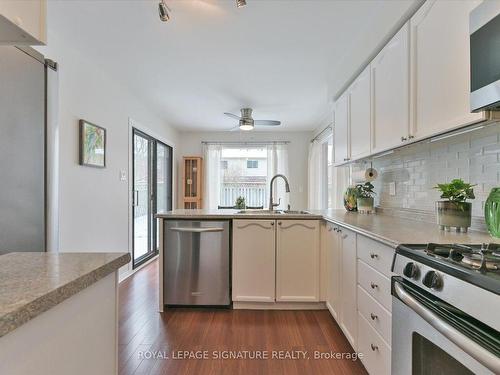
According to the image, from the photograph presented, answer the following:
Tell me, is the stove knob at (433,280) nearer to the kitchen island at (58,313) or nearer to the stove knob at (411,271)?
the stove knob at (411,271)

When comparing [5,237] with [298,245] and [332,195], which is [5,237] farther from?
[332,195]

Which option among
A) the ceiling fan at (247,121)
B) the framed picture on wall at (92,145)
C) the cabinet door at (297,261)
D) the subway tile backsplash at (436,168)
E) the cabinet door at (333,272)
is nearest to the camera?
the subway tile backsplash at (436,168)

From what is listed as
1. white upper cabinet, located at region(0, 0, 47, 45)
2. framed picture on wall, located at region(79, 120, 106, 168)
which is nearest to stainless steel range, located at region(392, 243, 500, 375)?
white upper cabinet, located at region(0, 0, 47, 45)

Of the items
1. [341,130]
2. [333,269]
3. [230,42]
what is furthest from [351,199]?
[230,42]

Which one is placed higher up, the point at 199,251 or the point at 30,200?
the point at 30,200

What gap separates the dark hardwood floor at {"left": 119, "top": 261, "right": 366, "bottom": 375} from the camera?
1.81 m

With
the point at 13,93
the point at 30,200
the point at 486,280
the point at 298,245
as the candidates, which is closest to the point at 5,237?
the point at 30,200

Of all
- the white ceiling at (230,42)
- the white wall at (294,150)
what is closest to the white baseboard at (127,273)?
the white wall at (294,150)

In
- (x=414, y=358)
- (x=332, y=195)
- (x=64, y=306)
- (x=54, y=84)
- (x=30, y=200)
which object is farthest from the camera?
(x=332, y=195)

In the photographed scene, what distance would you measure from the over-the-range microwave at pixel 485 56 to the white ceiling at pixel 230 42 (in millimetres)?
629

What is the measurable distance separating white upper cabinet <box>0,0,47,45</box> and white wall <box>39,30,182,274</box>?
187 centimetres

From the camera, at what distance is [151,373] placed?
175cm

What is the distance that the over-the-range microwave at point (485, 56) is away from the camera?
3.46 feet

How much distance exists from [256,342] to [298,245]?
2.90ft
